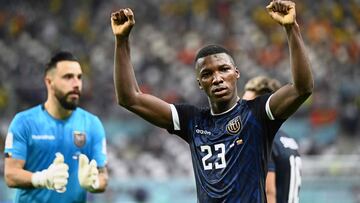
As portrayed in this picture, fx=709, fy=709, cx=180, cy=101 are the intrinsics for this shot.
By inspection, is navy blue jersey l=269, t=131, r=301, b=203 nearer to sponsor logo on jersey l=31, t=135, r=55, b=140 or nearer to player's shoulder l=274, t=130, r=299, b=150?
player's shoulder l=274, t=130, r=299, b=150

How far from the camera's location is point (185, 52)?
15.4 metres

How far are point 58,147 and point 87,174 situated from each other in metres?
0.48

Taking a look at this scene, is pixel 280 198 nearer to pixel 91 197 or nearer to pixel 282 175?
pixel 282 175

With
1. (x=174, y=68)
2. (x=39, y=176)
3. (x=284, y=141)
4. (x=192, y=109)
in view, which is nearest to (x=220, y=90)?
(x=192, y=109)

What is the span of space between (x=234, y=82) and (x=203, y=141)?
1.26 ft

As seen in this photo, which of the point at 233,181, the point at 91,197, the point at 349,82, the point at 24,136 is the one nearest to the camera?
the point at 233,181

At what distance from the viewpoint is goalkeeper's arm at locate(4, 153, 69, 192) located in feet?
16.9

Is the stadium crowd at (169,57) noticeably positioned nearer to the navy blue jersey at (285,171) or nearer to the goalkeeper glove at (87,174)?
the goalkeeper glove at (87,174)

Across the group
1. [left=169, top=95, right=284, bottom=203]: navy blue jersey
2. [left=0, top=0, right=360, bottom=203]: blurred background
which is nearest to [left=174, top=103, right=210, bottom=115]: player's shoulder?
[left=169, top=95, right=284, bottom=203]: navy blue jersey

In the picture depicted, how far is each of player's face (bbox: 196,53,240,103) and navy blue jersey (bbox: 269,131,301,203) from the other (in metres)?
1.33

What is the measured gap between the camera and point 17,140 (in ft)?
18.1

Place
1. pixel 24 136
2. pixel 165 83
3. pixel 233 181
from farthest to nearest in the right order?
pixel 165 83
pixel 24 136
pixel 233 181

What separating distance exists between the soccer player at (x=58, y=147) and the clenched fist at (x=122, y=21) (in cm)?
169

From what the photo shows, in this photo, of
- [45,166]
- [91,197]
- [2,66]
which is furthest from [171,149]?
[45,166]
